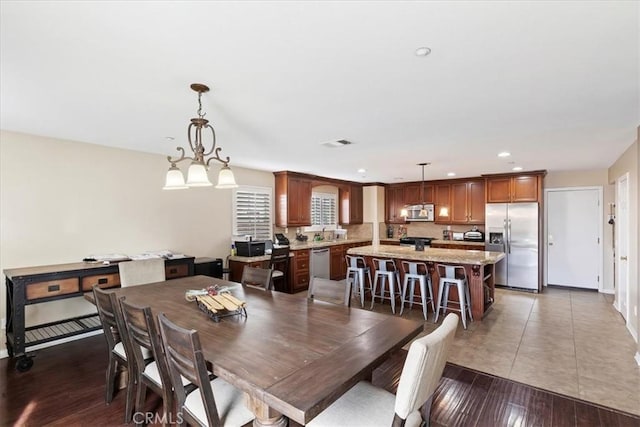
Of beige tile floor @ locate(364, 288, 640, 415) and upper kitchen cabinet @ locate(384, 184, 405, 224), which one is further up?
upper kitchen cabinet @ locate(384, 184, 405, 224)

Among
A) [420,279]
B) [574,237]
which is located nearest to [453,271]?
[420,279]

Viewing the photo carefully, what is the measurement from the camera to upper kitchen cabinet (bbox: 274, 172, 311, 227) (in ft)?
20.1

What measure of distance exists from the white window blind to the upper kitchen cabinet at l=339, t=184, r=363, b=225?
0.62 ft

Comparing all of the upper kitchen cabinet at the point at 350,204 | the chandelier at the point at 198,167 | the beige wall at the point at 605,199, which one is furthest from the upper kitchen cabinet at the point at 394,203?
the chandelier at the point at 198,167

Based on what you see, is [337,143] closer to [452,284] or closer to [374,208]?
[452,284]

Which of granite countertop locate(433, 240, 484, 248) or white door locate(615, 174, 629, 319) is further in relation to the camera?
granite countertop locate(433, 240, 484, 248)

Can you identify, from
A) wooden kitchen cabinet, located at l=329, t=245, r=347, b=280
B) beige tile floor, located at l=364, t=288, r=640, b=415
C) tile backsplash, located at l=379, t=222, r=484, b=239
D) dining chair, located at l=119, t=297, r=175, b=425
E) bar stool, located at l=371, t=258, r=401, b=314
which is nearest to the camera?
dining chair, located at l=119, t=297, r=175, b=425

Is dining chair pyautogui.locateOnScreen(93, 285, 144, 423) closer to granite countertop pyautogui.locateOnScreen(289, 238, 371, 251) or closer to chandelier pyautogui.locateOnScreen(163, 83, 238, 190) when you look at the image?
chandelier pyautogui.locateOnScreen(163, 83, 238, 190)

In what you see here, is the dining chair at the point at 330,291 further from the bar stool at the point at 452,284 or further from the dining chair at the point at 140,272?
the bar stool at the point at 452,284

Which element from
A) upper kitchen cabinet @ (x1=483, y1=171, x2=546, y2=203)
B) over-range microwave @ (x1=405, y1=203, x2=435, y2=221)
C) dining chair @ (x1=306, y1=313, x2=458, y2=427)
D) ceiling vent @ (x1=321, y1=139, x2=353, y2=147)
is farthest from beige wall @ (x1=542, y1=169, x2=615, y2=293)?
dining chair @ (x1=306, y1=313, x2=458, y2=427)

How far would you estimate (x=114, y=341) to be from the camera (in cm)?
235

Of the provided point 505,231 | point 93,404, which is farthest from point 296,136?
point 505,231

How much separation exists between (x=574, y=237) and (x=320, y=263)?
503 cm

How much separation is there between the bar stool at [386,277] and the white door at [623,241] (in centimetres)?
293
